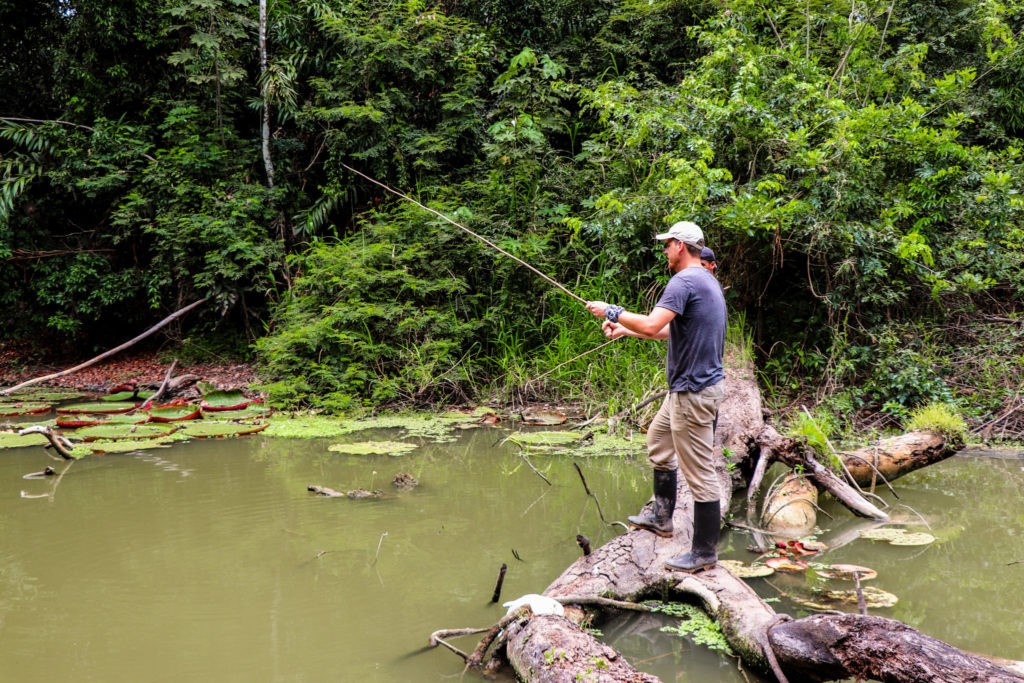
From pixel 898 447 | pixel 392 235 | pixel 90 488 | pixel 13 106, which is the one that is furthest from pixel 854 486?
pixel 13 106

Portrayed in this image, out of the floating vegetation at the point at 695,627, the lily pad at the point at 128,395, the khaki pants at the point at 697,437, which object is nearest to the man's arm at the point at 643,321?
the khaki pants at the point at 697,437

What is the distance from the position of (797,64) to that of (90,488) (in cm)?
763

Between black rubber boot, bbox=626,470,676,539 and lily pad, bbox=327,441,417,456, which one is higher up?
black rubber boot, bbox=626,470,676,539

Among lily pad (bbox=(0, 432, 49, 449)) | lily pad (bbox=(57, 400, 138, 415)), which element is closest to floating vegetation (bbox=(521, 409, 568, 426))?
lily pad (bbox=(57, 400, 138, 415))

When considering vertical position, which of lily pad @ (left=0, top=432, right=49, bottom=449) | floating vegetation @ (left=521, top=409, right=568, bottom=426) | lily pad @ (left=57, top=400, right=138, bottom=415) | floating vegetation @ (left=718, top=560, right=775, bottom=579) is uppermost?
floating vegetation @ (left=718, top=560, right=775, bottom=579)

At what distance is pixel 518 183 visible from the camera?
30.7 feet

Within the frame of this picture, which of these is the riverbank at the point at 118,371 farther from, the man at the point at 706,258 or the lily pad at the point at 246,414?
the man at the point at 706,258

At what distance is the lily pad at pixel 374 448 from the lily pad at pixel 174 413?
1.82 meters

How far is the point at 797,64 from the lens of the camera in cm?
741

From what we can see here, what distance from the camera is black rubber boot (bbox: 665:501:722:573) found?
335 centimetres

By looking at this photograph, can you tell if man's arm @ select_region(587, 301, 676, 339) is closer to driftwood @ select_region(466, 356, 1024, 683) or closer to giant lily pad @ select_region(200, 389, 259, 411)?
driftwood @ select_region(466, 356, 1024, 683)

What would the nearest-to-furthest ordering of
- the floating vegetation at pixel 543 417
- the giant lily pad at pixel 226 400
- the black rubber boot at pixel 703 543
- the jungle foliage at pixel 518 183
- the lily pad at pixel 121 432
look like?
the black rubber boot at pixel 703 543 → the lily pad at pixel 121 432 → the jungle foliage at pixel 518 183 → the floating vegetation at pixel 543 417 → the giant lily pad at pixel 226 400

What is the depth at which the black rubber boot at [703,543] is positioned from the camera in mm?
3354

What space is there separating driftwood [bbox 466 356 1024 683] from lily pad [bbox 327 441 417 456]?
9.09 feet
